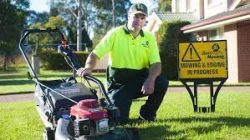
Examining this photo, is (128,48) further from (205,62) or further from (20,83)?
(20,83)

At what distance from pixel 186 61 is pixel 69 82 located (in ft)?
11.3

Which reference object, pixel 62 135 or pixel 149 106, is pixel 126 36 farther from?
pixel 62 135

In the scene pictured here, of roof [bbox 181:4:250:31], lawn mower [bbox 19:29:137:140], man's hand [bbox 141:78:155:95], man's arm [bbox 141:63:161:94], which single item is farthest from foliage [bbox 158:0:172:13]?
lawn mower [bbox 19:29:137:140]

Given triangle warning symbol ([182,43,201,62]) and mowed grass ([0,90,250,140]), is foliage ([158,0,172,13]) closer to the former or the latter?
mowed grass ([0,90,250,140])

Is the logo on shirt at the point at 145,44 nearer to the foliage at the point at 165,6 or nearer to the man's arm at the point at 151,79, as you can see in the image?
the man's arm at the point at 151,79

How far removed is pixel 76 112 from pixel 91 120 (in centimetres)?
27

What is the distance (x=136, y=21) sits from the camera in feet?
23.8

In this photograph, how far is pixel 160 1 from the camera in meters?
64.5

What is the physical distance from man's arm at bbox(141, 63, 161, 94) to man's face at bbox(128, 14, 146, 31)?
0.55 m

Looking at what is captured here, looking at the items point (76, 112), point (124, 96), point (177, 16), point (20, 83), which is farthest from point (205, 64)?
point (177, 16)

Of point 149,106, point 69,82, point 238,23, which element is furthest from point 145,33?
point 238,23

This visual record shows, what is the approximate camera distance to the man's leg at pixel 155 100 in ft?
25.0

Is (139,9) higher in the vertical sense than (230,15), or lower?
lower

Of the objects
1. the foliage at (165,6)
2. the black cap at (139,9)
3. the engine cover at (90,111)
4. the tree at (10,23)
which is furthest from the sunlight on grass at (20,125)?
the foliage at (165,6)
